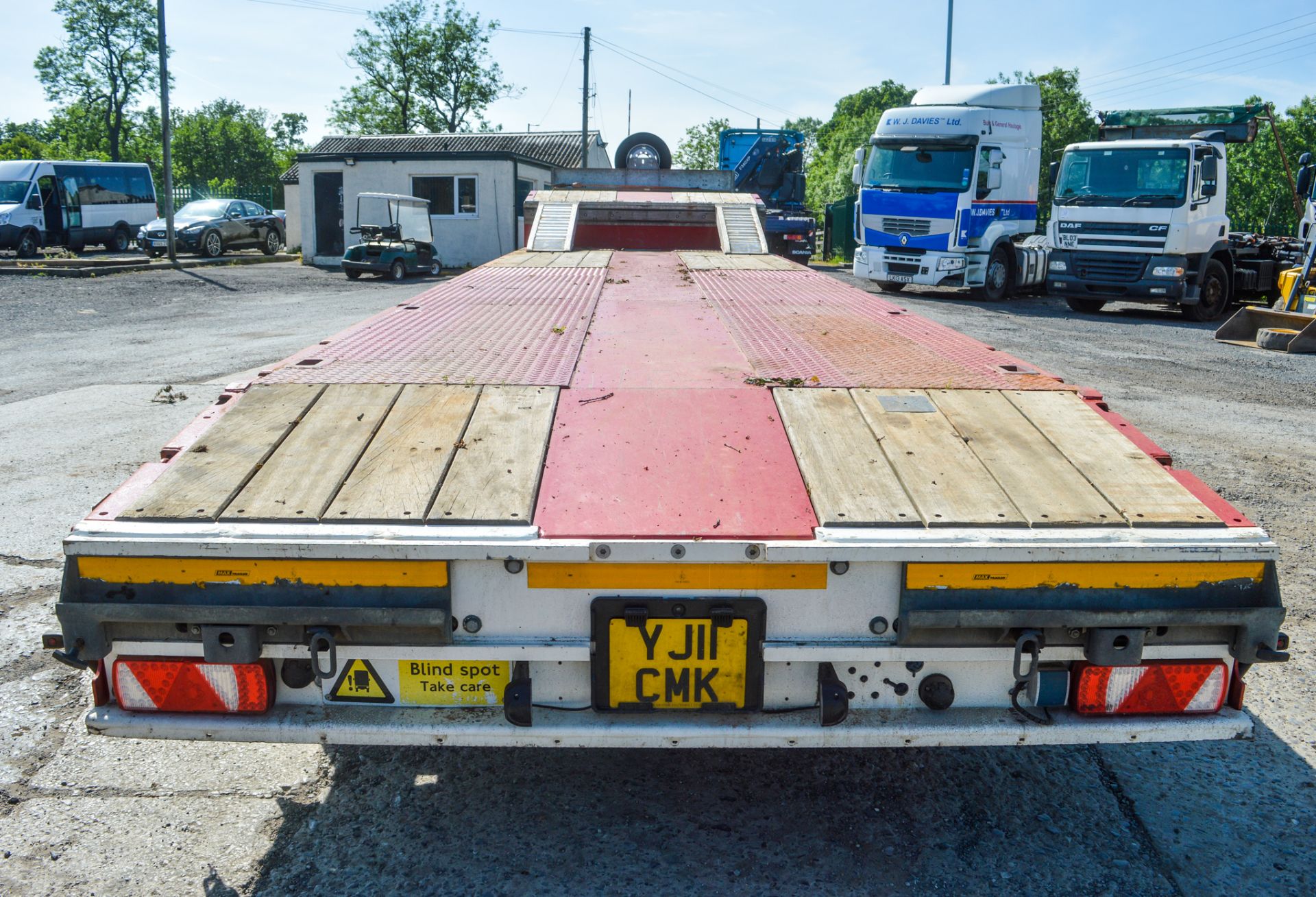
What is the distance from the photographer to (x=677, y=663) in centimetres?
239

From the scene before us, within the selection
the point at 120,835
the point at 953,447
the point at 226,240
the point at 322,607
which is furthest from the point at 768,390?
the point at 226,240

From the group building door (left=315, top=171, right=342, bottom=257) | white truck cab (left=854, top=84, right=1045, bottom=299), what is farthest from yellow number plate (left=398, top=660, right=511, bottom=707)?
building door (left=315, top=171, right=342, bottom=257)

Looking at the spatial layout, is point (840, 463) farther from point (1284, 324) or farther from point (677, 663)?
point (1284, 324)

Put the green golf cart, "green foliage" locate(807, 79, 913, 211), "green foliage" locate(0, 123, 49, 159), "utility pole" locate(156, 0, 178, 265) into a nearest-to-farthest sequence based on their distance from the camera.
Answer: "utility pole" locate(156, 0, 178, 265) < the green golf cart < "green foliage" locate(807, 79, 913, 211) < "green foliage" locate(0, 123, 49, 159)

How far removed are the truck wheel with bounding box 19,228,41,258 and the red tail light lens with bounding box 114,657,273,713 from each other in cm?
2800

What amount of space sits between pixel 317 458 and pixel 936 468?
1671mm

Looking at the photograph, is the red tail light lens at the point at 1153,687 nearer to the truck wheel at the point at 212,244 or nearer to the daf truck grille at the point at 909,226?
the daf truck grille at the point at 909,226

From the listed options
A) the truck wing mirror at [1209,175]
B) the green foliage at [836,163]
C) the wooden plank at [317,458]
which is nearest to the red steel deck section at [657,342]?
the wooden plank at [317,458]

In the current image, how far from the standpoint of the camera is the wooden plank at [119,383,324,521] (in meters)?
2.37

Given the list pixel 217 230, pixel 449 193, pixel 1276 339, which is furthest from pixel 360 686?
pixel 217 230

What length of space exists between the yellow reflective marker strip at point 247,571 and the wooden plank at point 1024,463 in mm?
1485

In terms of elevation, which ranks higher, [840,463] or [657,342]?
[657,342]

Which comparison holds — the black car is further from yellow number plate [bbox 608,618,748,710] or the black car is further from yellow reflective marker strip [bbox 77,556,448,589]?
yellow number plate [bbox 608,618,748,710]

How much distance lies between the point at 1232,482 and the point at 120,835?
21.3ft
